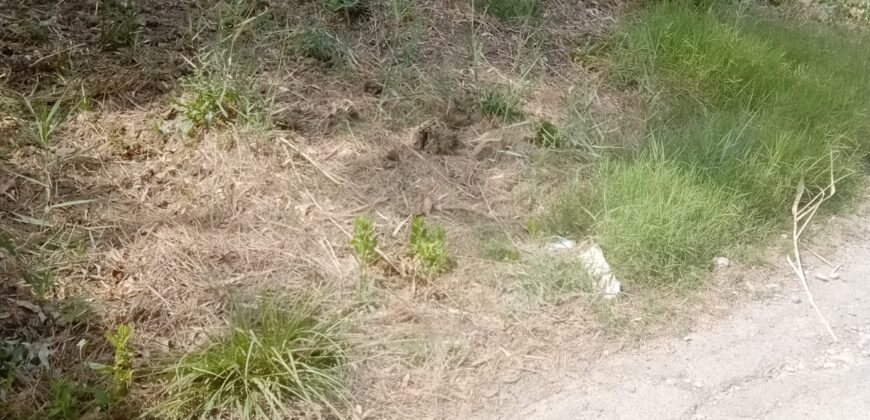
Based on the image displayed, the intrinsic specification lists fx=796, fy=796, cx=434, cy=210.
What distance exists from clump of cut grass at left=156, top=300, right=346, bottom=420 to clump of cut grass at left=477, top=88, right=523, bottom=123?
6.30ft

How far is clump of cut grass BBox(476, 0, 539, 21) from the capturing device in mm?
5168

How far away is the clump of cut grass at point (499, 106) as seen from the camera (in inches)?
171

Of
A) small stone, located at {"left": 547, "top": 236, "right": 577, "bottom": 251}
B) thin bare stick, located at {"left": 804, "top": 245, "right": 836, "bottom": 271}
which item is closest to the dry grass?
small stone, located at {"left": 547, "top": 236, "right": 577, "bottom": 251}

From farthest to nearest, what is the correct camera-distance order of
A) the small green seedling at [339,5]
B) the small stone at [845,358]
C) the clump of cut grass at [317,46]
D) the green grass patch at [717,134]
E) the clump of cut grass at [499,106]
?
the small green seedling at [339,5] < the clump of cut grass at [317,46] < the clump of cut grass at [499,106] < the green grass patch at [717,134] < the small stone at [845,358]

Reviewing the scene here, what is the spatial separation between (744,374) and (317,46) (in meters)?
2.81

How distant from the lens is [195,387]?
2.61 m

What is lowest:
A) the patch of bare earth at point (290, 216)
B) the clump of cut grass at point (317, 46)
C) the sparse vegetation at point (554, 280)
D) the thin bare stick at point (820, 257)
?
the patch of bare earth at point (290, 216)

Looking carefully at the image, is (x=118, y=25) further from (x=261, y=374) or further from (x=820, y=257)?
(x=820, y=257)

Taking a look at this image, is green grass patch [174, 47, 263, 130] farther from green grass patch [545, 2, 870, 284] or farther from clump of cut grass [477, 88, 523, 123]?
green grass patch [545, 2, 870, 284]

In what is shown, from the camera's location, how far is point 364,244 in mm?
3225

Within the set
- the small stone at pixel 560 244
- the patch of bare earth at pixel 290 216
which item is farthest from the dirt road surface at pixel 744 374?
the small stone at pixel 560 244

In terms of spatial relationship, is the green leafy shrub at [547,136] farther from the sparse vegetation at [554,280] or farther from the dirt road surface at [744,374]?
the dirt road surface at [744,374]

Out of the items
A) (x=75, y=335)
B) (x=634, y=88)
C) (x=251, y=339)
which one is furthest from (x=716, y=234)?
(x=75, y=335)

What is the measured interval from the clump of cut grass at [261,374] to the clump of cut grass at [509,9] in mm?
3010
